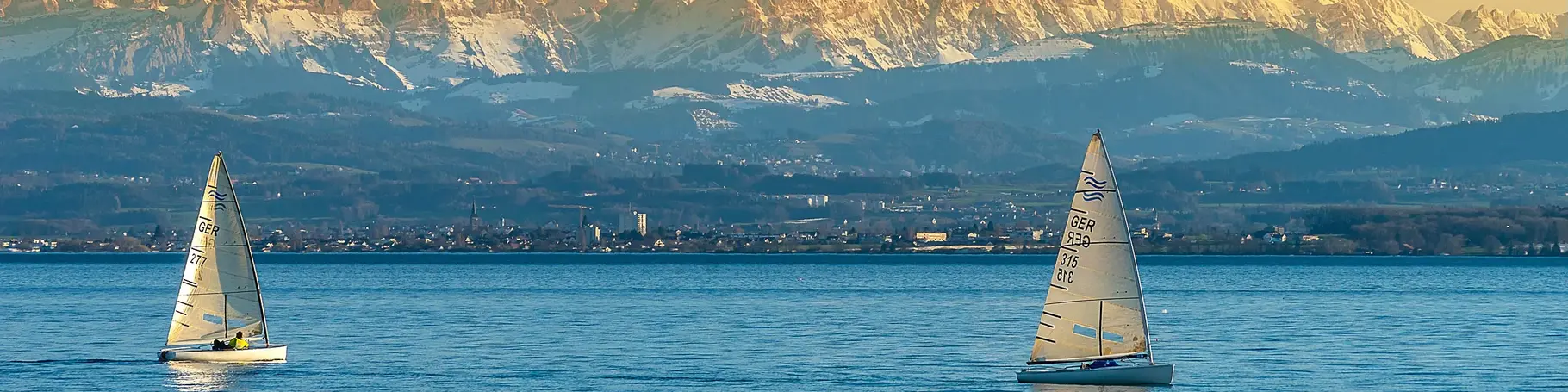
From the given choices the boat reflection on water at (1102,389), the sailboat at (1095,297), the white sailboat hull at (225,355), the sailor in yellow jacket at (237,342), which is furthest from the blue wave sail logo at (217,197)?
the sailboat at (1095,297)

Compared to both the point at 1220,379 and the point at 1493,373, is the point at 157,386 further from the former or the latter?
the point at 1493,373

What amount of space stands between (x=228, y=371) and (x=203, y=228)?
15.2ft

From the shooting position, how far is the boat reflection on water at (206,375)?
3167 inches

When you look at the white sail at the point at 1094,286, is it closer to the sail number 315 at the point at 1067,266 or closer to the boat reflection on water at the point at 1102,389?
the sail number 315 at the point at 1067,266

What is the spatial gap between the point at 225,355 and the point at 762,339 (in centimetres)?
2498

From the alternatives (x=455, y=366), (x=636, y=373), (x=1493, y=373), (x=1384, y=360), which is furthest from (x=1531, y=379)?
(x=455, y=366)

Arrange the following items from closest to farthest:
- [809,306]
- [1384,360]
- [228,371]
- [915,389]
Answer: [915,389]
[228,371]
[1384,360]
[809,306]

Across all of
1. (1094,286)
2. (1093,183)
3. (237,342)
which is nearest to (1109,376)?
(1094,286)

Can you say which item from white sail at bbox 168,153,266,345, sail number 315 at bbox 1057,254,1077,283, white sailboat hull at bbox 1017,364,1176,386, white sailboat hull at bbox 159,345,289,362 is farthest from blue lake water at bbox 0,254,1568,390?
sail number 315 at bbox 1057,254,1077,283

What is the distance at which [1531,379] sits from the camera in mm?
82562

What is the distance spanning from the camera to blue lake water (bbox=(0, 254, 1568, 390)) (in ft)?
272

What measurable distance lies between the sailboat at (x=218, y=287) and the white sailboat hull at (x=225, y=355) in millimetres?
28

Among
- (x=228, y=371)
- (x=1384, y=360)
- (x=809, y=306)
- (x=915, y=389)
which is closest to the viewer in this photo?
(x=915, y=389)

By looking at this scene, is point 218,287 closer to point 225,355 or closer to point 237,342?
point 237,342
